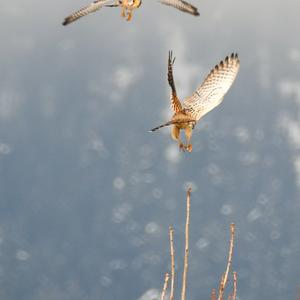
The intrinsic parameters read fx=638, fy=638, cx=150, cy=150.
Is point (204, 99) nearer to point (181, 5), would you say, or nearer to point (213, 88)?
point (213, 88)

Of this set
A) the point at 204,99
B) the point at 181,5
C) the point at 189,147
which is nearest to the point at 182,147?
the point at 189,147

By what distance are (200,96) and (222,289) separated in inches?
73.9

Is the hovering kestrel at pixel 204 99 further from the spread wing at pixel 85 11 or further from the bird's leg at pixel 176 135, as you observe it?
the spread wing at pixel 85 11

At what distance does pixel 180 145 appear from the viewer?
17.0 feet

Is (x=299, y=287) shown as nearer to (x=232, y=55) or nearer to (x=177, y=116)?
(x=177, y=116)

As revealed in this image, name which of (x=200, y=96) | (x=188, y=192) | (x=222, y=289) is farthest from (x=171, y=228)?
(x=200, y=96)

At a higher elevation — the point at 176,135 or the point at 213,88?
the point at 213,88

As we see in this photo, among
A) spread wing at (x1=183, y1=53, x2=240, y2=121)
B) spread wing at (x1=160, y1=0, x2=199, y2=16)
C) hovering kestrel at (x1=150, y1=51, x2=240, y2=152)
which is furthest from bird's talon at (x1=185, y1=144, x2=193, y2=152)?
→ spread wing at (x1=160, y1=0, x2=199, y2=16)

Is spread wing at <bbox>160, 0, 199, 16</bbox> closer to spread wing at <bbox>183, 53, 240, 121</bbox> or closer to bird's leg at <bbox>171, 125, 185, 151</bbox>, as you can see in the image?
spread wing at <bbox>183, 53, 240, 121</bbox>

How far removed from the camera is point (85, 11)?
18.2ft

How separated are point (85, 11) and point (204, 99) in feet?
4.23

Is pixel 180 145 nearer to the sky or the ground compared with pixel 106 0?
nearer to the ground

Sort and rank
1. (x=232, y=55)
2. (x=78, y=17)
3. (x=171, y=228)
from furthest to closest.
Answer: (x=232, y=55) → (x=78, y=17) → (x=171, y=228)

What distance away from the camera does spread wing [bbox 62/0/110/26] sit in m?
5.29
